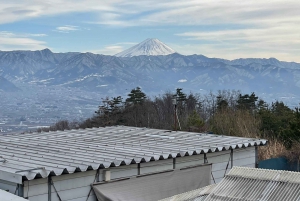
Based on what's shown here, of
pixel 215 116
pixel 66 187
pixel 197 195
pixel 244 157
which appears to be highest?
pixel 215 116

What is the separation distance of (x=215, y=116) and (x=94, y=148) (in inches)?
673

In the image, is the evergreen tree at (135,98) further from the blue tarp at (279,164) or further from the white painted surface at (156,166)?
the white painted surface at (156,166)

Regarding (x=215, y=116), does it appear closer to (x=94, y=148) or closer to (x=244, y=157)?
(x=244, y=157)

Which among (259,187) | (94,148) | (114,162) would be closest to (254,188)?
(259,187)

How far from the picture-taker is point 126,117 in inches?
1812

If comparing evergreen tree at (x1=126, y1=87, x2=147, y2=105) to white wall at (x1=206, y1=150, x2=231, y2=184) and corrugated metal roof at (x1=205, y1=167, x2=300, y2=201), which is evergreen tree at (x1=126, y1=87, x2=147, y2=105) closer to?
white wall at (x1=206, y1=150, x2=231, y2=184)

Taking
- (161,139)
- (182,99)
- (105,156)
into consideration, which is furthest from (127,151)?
(182,99)

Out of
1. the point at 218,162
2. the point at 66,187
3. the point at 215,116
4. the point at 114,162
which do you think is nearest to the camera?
the point at 66,187

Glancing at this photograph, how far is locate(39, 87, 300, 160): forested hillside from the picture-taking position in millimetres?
22125

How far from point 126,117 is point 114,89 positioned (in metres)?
148

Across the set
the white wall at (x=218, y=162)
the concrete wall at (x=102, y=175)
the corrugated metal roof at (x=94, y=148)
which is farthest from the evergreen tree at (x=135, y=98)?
the white wall at (x=218, y=162)

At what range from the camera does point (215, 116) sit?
1129 inches

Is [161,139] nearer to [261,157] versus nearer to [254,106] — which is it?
[261,157]

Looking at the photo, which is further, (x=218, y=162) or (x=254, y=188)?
(x=218, y=162)
